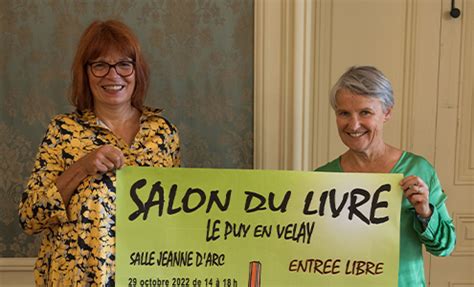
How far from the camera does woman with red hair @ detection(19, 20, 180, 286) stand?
5.21 feet

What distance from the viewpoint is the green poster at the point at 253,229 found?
5.32 ft

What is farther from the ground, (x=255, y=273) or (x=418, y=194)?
(x=418, y=194)

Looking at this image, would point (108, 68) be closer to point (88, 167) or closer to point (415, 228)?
point (88, 167)

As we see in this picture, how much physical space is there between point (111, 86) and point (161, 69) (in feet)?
1.90

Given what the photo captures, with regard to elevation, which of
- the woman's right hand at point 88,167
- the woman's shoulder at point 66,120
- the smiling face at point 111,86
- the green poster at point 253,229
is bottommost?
the green poster at point 253,229

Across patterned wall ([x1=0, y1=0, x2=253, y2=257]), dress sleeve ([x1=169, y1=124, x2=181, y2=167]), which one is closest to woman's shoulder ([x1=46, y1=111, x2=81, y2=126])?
dress sleeve ([x1=169, y1=124, x2=181, y2=167])

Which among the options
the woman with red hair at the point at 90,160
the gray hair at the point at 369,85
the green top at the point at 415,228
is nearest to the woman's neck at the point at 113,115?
the woman with red hair at the point at 90,160

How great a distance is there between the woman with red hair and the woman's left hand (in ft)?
2.19

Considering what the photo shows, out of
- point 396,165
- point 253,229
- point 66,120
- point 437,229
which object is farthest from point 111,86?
point 437,229

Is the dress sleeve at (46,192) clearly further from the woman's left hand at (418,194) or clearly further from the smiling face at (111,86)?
the woman's left hand at (418,194)

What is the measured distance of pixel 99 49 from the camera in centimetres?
162

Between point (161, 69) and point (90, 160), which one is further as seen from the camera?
point (161, 69)

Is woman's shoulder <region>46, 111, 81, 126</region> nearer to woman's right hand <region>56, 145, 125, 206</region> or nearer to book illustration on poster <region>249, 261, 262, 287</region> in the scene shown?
woman's right hand <region>56, 145, 125, 206</region>

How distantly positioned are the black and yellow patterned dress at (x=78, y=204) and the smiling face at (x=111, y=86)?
68 millimetres
